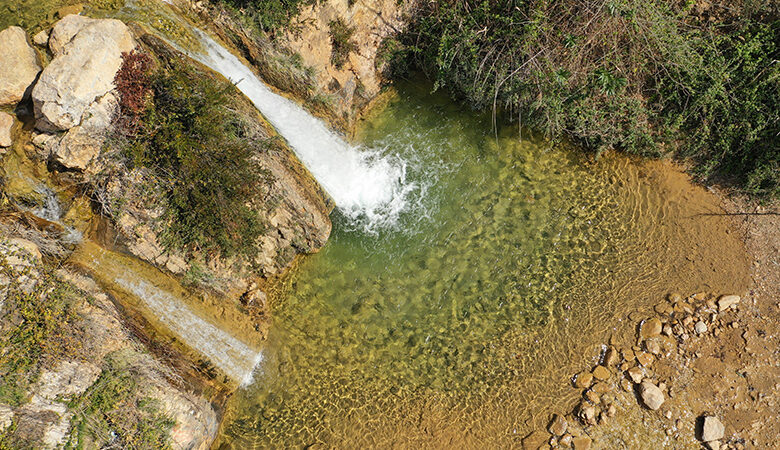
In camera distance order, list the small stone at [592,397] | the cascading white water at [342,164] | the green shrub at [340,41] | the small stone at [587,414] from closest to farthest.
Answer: the small stone at [587,414], the small stone at [592,397], the cascading white water at [342,164], the green shrub at [340,41]

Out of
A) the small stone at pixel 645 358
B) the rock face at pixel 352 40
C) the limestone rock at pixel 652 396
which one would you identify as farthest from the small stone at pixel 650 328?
the rock face at pixel 352 40

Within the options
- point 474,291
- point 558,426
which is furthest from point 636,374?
point 474,291

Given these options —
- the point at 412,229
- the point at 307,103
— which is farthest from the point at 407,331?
the point at 307,103

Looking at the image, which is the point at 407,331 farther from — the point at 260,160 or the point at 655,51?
the point at 655,51

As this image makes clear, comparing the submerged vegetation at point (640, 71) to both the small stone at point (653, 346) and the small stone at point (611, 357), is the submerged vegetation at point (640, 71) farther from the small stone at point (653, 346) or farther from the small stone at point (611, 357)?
the small stone at point (611, 357)

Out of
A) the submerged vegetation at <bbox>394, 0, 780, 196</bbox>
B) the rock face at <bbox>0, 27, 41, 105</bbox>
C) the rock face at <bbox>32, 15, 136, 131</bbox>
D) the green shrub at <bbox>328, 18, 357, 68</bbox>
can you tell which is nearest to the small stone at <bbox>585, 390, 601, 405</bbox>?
the submerged vegetation at <bbox>394, 0, 780, 196</bbox>

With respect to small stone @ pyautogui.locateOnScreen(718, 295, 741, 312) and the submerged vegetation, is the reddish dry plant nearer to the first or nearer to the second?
the submerged vegetation
